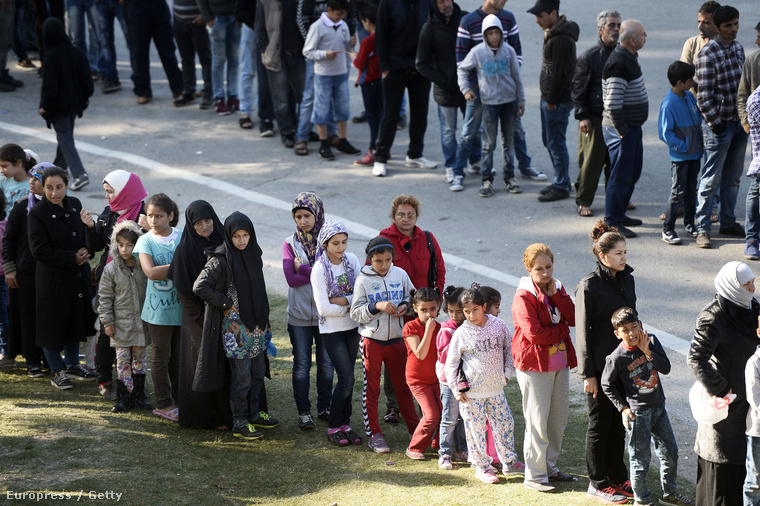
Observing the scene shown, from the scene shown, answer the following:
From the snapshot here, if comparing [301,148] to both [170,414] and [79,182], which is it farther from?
[170,414]

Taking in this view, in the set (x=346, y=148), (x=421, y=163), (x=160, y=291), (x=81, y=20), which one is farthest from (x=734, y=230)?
(x=81, y=20)

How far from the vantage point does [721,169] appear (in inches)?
377

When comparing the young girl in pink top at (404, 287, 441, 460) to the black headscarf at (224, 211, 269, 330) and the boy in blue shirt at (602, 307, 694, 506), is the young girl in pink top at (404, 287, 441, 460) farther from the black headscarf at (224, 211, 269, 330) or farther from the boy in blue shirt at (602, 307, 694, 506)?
the boy in blue shirt at (602, 307, 694, 506)

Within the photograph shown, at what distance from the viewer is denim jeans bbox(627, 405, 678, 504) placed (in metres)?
Result: 5.64

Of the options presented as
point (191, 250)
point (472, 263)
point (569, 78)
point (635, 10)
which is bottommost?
point (472, 263)

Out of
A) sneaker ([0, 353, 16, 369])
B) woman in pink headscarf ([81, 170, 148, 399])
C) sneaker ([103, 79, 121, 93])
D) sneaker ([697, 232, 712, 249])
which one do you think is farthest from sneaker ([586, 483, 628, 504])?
sneaker ([103, 79, 121, 93])

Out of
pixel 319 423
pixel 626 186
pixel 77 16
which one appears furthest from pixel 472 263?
pixel 77 16

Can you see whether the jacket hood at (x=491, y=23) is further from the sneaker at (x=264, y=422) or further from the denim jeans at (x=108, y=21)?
the denim jeans at (x=108, y=21)

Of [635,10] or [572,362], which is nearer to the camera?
[572,362]

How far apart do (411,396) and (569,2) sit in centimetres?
1249

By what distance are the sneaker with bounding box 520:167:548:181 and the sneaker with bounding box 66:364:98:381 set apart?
612 centimetres

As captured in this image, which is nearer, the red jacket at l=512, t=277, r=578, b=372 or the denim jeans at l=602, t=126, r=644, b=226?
the red jacket at l=512, t=277, r=578, b=372

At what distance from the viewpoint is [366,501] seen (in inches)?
230

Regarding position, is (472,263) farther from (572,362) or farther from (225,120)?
(225,120)
